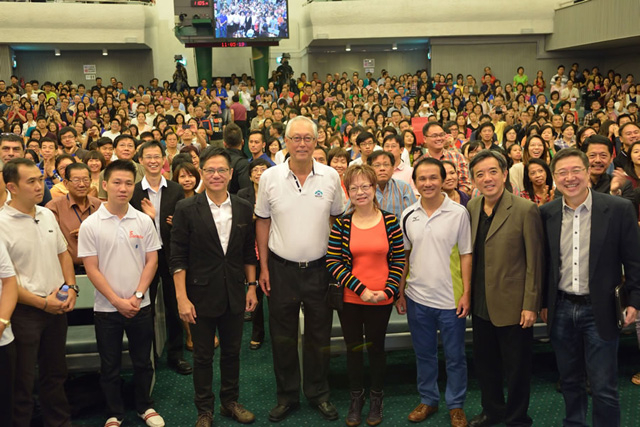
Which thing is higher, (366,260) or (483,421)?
(366,260)

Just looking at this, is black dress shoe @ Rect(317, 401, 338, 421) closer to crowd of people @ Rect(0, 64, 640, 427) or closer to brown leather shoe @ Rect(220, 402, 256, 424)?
crowd of people @ Rect(0, 64, 640, 427)

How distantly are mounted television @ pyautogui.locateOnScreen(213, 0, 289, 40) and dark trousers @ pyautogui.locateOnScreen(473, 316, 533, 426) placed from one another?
13.8 metres

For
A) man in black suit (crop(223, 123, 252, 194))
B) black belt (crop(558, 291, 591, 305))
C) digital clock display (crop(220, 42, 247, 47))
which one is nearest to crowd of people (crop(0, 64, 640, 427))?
black belt (crop(558, 291, 591, 305))

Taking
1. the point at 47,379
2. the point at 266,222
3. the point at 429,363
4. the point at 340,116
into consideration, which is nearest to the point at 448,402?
the point at 429,363

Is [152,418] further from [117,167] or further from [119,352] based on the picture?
[117,167]

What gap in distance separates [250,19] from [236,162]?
11.4m

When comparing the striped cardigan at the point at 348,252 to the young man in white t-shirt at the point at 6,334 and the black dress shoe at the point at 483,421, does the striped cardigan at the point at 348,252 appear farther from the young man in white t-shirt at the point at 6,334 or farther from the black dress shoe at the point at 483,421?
the young man in white t-shirt at the point at 6,334

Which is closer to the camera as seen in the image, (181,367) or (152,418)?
(152,418)

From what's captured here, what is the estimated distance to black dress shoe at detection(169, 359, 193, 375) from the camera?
4035 mm

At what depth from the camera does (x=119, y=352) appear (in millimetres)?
3281

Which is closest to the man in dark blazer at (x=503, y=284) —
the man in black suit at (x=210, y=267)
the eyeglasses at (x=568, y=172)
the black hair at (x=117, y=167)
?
the eyeglasses at (x=568, y=172)

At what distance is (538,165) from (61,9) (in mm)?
16536

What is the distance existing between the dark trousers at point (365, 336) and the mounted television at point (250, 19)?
13.4 m

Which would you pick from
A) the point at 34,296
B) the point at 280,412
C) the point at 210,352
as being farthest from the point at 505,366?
the point at 34,296
